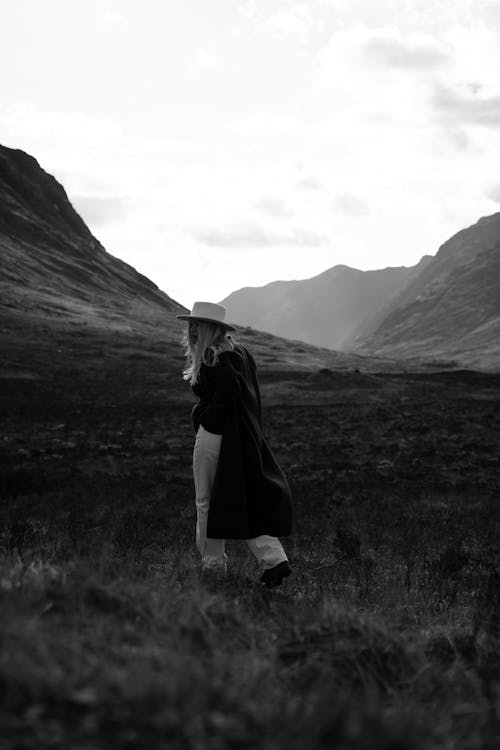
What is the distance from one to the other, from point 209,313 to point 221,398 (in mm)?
768

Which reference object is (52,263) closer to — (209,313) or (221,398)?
(209,313)

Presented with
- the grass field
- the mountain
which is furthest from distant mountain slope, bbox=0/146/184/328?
the grass field

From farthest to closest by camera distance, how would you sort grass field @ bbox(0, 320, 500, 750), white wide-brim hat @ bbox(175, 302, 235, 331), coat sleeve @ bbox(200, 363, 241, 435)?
white wide-brim hat @ bbox(175, 302, 235, 331) < coat sleeve @ bbox(200, 363, 241, 435) < grass field @ bbox(0, 320, 500, 750)

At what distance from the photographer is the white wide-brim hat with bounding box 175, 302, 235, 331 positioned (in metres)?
5.91

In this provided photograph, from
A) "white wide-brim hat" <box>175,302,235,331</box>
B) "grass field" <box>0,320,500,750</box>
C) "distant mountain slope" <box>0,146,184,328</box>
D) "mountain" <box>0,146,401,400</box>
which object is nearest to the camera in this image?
"grass field" <box>0,320,500,750</box>

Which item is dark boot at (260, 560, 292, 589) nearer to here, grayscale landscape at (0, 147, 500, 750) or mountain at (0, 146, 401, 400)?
grayscale landscape at (0, 147, 500, 750)

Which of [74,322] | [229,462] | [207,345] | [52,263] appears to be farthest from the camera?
[52,263]

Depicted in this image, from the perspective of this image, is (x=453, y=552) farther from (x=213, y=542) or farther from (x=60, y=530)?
(x=60, y=530)

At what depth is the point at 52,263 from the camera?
113188mm

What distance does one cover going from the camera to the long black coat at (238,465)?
557 centimetres

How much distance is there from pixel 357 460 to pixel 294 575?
11.4m

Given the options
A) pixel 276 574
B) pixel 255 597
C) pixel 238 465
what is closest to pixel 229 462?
pixel 238 465

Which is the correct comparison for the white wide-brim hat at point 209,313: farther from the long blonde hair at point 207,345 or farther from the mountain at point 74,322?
the mountain at point 74,322

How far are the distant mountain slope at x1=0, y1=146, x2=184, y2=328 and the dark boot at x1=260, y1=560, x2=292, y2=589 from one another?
69618 millimetres
